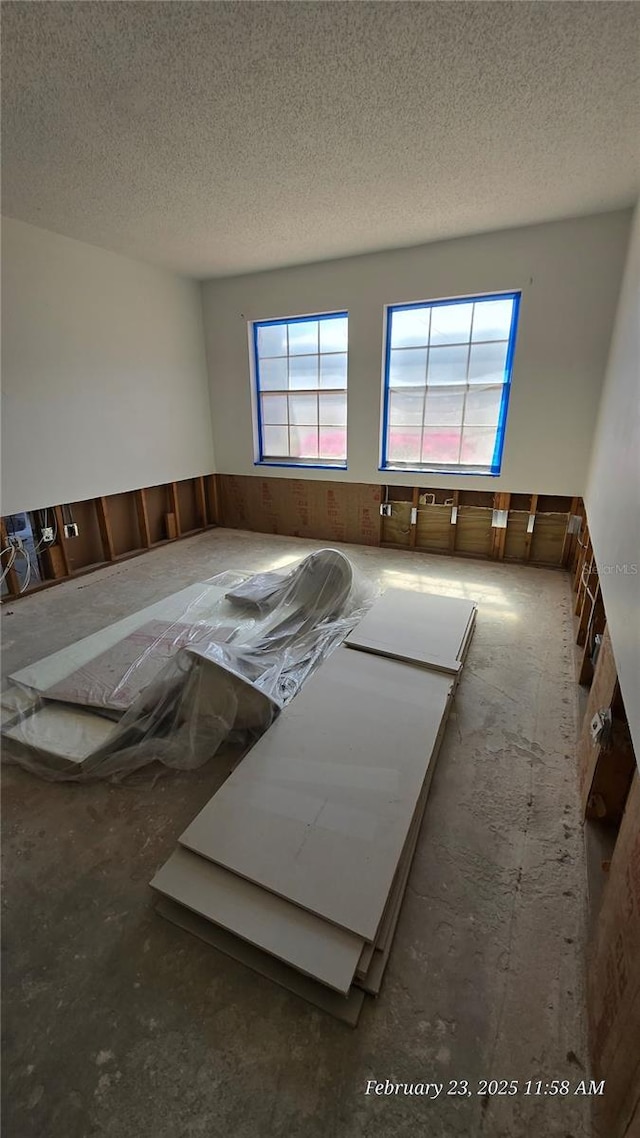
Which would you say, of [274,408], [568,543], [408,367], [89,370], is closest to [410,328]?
[408,367]

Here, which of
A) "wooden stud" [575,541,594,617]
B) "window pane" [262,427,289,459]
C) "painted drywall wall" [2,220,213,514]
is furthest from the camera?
"window pane" [262,427,289,459]

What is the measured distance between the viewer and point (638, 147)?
2.60 metres

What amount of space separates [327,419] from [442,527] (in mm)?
1863

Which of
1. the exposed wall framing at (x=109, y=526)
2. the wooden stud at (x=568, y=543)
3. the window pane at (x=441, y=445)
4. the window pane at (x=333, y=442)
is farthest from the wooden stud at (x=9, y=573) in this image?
the wooden stud at (x=568, y=543)

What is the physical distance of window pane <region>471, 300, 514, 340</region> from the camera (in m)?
4.18

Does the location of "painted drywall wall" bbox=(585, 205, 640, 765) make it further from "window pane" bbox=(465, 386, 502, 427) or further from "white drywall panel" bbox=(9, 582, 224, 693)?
"white drywall panel" bbox=(9, 582, 224, 693)

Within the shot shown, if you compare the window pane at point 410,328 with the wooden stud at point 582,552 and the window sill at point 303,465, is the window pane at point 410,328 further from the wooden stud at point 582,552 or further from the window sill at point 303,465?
the wooden stud at point 582,552

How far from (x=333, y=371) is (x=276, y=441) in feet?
3.80

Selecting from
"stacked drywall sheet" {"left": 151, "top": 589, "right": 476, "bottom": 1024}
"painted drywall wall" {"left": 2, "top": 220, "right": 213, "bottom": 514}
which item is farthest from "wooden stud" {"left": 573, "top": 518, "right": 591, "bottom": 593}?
"painted drywall wall" {"left": 2, "top": 220, "right": 213, "bottom": 514}

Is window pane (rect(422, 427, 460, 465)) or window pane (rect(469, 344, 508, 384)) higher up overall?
window pane (rect(469, 344, 508, 384))

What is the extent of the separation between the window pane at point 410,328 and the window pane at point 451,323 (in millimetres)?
84

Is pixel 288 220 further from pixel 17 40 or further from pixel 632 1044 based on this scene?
pixel 632 1044

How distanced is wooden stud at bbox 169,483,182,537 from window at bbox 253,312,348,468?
123 centimetres

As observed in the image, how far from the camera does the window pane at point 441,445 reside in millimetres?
4734
